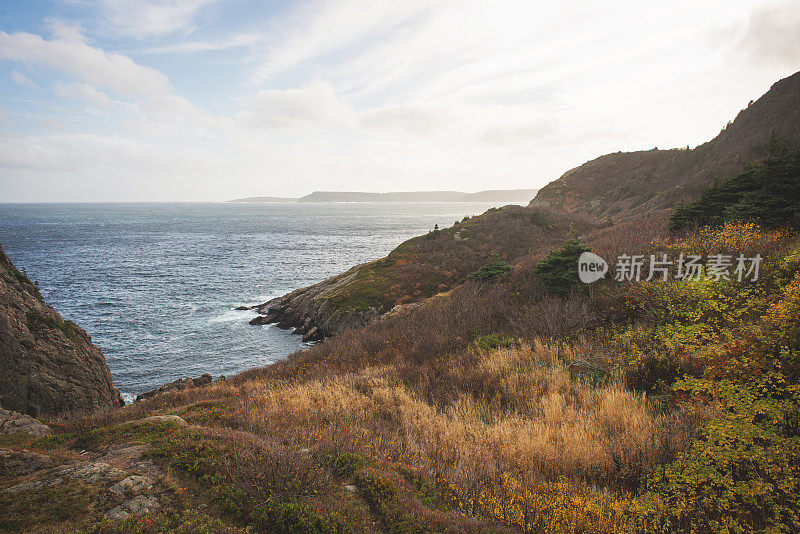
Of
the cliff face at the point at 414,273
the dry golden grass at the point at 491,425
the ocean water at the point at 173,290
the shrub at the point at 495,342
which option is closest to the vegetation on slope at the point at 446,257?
the cliff face at the point at 414,273

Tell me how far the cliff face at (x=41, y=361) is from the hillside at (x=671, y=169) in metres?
28.8

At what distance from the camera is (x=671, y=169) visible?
48281 mm

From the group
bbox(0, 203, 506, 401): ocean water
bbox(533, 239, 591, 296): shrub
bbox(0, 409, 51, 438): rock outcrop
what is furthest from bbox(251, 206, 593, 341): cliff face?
bbox(0, 409, 51, 438): rock outcrop

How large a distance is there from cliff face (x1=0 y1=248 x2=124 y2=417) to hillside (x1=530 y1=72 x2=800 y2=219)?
28.8 metres

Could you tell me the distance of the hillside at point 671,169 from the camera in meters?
33.3

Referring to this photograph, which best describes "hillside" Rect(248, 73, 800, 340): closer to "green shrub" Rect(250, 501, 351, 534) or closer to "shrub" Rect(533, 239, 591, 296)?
"shrub" Rect(533, 239, 591, 296)

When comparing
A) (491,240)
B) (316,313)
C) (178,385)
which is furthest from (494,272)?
(491,240)

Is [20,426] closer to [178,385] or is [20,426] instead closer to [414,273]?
[178,385]

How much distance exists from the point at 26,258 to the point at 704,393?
2903 inches

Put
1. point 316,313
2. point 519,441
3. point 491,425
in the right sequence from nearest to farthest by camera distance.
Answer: point 519,441, point 491,425, point 316,313

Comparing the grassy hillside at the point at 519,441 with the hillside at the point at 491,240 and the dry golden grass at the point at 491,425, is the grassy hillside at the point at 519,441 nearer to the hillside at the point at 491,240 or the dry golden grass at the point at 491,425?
the dry golden grass at the point at 491,425

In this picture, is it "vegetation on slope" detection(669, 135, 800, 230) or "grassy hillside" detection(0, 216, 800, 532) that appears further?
"vegetation on slope" detection(669, 135, 800, 230)

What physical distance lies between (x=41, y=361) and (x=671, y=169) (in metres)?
63.5

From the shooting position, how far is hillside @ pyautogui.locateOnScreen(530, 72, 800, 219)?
1313 inches
